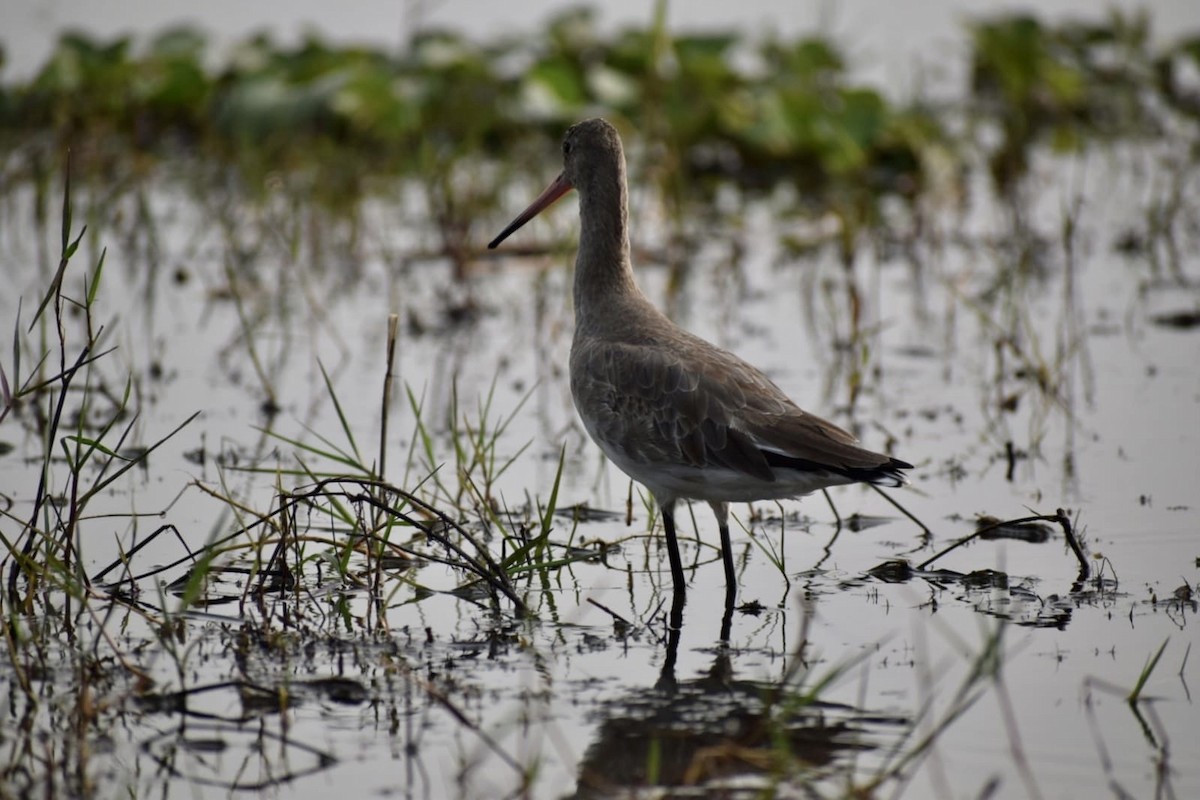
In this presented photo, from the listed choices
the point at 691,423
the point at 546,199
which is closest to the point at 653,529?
the point at 691,423

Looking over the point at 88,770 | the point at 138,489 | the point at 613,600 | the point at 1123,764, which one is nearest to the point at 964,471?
the point at 613,600

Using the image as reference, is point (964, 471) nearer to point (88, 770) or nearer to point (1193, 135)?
point (88, 770)

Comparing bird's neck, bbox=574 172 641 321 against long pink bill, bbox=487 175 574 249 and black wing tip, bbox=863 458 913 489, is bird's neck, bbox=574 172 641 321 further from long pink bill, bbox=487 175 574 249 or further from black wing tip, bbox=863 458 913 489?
black wing tip, bbox=863 458 913 489

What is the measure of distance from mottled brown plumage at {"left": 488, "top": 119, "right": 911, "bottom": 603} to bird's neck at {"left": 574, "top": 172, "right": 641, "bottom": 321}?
0.02 m

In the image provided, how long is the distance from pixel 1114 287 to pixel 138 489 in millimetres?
6119

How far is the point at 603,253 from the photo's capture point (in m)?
6.87

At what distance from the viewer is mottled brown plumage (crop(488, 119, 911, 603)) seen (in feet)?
18.6

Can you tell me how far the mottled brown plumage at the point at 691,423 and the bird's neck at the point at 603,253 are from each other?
0.05 feet

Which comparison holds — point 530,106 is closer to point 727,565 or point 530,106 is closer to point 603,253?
point 603,253

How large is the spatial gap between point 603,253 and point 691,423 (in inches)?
48.6

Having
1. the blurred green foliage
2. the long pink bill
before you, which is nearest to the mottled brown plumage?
the long pink bill

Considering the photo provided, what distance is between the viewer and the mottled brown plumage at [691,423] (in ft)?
18.6

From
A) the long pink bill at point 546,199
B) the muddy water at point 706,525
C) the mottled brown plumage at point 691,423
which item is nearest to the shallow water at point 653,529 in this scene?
the muddy water at point 706,525

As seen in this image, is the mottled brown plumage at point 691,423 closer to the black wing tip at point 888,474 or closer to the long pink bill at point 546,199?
the black wing tip at point 888,474
